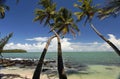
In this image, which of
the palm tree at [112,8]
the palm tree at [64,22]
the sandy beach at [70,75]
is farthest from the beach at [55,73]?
the palm tree at [112,8]

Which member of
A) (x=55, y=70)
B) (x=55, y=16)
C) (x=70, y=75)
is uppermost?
(x=55, y=16)

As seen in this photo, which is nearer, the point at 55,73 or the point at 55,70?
the point at 55,73

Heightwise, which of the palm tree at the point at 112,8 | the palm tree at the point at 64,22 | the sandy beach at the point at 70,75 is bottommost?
the sandy beach at the point at 70,75

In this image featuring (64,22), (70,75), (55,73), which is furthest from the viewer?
(64,22)

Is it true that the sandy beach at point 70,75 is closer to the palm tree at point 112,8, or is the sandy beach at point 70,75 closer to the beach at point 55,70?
the beach at point 55,70

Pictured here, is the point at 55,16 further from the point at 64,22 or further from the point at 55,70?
the point at 55,70

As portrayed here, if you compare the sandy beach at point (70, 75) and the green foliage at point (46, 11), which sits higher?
Result: the green foliage at point (46, 11)

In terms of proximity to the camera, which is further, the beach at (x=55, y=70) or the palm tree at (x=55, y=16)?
the palm tree at (x=55, y=16)

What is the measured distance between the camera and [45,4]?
34656 mm

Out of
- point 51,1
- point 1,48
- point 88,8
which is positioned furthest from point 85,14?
point 1,48

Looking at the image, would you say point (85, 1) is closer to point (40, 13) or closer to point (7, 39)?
point (40, 13)

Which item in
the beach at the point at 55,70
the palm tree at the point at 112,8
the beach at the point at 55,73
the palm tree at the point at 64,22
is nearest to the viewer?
the palm tree at the point at 112,8

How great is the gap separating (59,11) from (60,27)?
9.79 feet

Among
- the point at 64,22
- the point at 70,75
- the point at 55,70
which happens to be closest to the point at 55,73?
the point at 70,75
